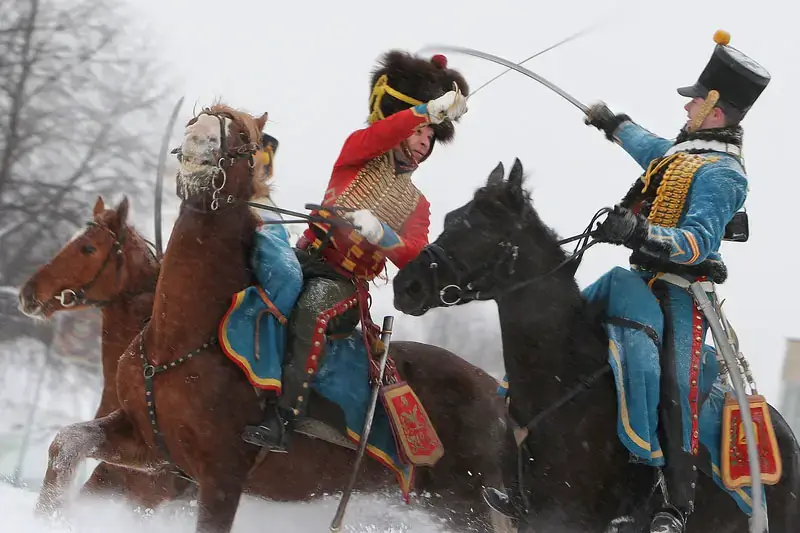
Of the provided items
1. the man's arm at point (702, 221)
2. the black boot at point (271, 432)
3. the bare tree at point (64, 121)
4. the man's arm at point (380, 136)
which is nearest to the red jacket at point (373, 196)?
the man's arm at point (380, 136)

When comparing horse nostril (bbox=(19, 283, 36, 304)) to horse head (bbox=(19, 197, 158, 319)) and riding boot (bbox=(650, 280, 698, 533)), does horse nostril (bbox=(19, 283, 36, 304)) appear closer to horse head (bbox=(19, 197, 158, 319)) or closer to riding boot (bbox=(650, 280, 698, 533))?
horse head (bbox=(19, 197, 158, 319))

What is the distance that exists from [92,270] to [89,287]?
0.39ft

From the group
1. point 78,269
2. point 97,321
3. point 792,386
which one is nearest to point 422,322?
point 792,386

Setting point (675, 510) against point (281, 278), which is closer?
point (675, 510)

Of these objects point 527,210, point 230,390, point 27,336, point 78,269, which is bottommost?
point 27,336

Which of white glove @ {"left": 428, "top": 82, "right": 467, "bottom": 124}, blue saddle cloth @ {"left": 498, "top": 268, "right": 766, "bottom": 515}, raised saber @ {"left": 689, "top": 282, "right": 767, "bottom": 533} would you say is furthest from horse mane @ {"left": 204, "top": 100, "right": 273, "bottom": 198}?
raised saber @ {"left": 689, "top": 282, "right": 767, "bottom": 533}

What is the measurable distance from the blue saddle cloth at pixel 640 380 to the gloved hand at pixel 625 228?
44 cm

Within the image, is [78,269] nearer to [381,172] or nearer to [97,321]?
[381,172]

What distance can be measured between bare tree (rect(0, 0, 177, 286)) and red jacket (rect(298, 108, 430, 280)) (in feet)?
30.0

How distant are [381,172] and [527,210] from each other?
4.48 feet

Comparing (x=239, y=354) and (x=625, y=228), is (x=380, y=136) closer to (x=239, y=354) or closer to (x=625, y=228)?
(x=239, y=354)

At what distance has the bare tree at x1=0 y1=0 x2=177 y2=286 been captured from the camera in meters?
13.5

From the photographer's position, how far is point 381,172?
5477 millimetres

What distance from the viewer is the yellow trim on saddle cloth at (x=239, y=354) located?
487 cm
